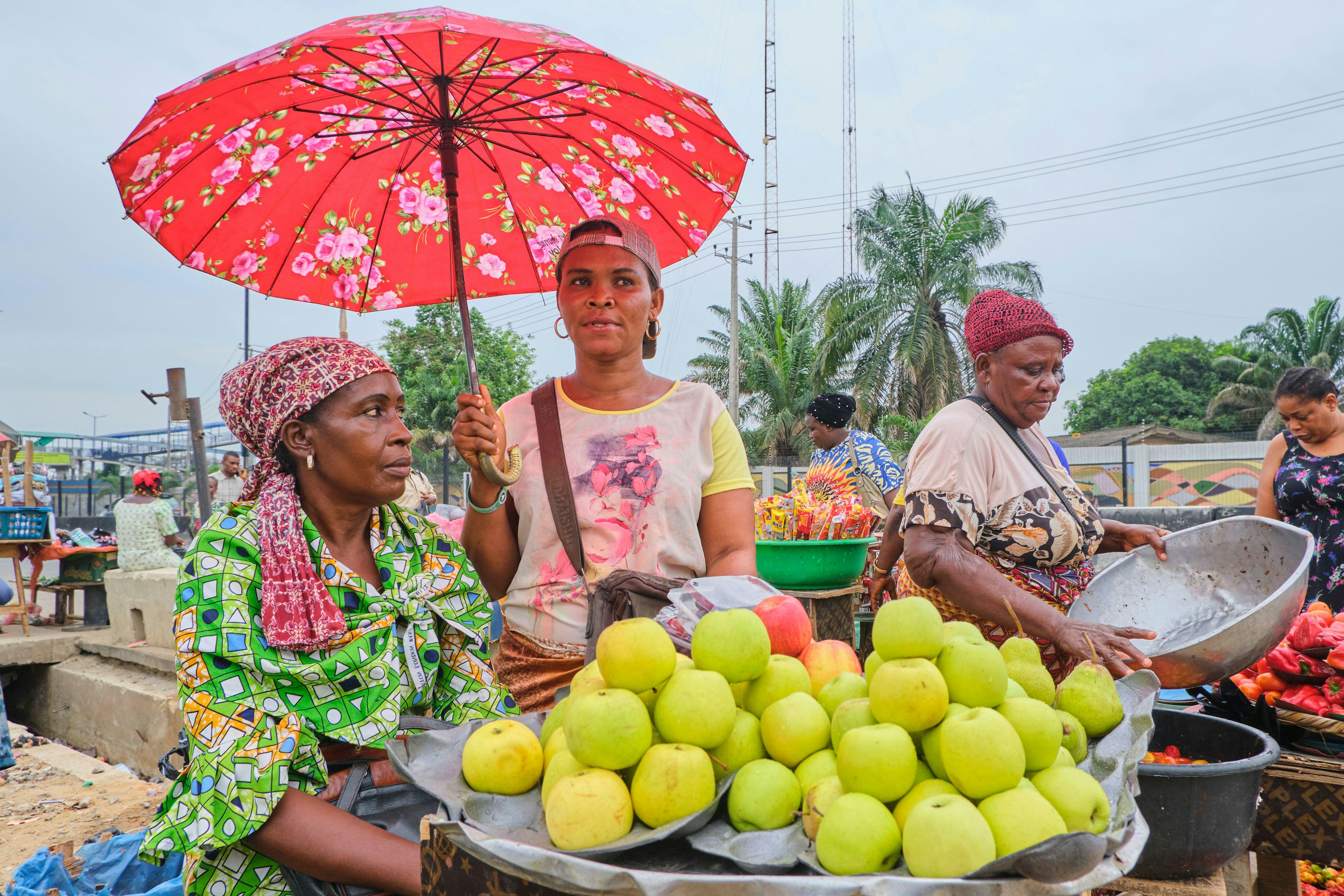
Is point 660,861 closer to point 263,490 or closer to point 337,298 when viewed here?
point 263,490

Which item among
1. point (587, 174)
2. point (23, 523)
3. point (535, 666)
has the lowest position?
point (23, 523)

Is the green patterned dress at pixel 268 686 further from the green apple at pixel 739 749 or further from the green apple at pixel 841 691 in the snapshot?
the green apple at pixel 841 691

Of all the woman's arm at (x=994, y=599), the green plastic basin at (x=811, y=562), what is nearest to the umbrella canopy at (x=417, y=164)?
the woman's arm at (x=994, y=599)

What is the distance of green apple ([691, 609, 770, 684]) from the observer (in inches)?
50.3

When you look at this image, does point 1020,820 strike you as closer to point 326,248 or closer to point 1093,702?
point 1093,702

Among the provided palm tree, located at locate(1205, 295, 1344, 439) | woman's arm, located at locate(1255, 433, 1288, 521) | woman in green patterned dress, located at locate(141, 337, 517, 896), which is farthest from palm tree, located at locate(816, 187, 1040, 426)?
woman in green patterned dress, located at locate(141, 337, 517, 896)

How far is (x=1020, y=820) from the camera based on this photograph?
102cm

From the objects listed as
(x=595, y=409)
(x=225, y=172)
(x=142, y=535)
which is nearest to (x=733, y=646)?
(x=595, y=409)

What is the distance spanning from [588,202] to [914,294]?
2493 cm

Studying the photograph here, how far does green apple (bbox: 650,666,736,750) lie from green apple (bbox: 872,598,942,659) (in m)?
0.24

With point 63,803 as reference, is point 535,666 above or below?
above

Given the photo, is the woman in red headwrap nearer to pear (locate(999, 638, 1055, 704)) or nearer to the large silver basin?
the large silver basin

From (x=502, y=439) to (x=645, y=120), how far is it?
1144 millimetres

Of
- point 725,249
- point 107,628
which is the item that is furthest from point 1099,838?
point 725,249
